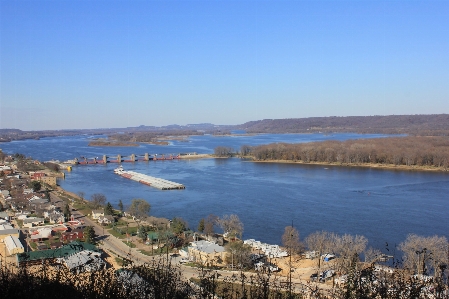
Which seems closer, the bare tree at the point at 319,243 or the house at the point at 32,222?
the bare tree at the point at 319,243

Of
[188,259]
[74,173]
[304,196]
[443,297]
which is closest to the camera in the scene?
[443,297]

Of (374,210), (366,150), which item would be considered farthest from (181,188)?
(366,150)

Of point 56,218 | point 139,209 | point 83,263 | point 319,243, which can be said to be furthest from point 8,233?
point 319,243

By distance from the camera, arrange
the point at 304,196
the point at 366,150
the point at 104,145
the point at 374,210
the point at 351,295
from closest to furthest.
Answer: the point at 351,295, the point at 374,210, the point at 304,196, the point at 366,150, the point at 104,145

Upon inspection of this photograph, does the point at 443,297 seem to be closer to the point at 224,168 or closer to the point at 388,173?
the point at 388,173

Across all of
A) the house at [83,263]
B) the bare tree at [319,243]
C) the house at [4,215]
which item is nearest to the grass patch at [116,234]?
the house at [4,215]

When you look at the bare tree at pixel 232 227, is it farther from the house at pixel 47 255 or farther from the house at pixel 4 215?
the house at pixel 4 215
